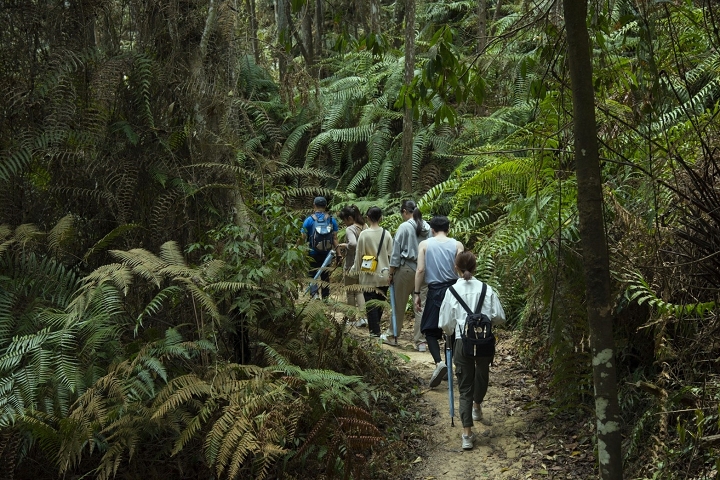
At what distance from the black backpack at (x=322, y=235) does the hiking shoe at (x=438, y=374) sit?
10.7ft

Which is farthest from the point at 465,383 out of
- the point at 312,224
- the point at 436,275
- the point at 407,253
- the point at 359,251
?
the point at 312,224

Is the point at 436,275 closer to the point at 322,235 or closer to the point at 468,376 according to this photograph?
the point at 468,376

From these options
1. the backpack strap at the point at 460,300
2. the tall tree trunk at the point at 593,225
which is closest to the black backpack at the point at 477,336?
the backpack strap at the point at 460,300

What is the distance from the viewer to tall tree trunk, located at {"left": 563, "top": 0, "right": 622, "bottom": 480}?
10.3ft

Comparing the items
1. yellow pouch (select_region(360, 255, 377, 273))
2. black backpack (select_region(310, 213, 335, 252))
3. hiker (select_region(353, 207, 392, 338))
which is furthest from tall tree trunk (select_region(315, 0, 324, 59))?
yellow pouch (select_region(360, 255, 377, 273))

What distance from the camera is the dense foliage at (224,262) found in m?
4.86

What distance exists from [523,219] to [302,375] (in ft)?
12.4

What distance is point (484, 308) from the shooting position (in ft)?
21.3

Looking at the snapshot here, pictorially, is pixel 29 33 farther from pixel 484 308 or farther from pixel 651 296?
pixel 651 296

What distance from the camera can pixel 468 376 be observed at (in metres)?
6.54

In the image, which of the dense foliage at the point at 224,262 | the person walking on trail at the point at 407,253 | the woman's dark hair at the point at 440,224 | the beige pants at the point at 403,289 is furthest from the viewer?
the beige pants at the point at 403,289

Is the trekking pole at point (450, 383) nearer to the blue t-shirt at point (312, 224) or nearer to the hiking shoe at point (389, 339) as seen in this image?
the hiking shoe at point (389, 339)

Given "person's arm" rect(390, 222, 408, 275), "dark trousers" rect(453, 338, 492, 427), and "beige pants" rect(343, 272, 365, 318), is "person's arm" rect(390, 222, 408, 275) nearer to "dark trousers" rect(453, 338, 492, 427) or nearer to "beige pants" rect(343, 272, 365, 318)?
"beige pants" rect(343, 272, 365, 318)

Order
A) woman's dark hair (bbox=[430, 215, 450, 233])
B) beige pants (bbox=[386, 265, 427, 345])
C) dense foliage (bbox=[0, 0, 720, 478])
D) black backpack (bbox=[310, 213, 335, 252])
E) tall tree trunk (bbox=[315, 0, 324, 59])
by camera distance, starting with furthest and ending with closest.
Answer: tall tree trunk (bbox=[315, 0, 324, 59]) < black backpack (bbox=[310, 213, 335, 252]) < beige pants (bbox=[386, 265, 427, 345]) < woman's dark hair (bbox=[430, 215, 450, 233]) < dense foliage (bbox=[0, 0, 720, 478])
